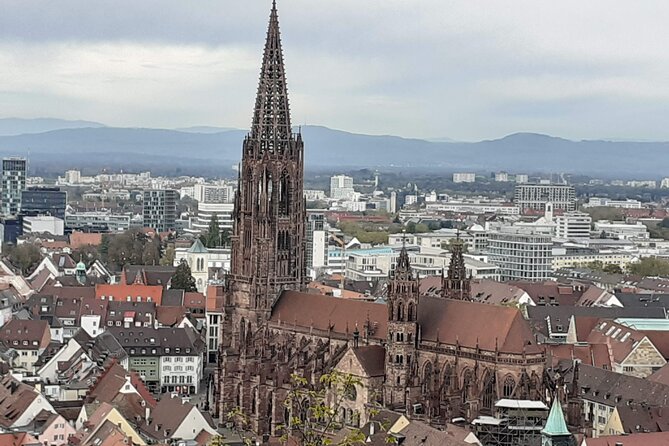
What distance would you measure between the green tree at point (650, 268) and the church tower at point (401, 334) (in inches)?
4229

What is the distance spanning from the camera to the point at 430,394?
78938 millimetres

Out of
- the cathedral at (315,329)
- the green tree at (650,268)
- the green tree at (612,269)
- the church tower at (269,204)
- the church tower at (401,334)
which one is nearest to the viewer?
the cathedral at (315,329)

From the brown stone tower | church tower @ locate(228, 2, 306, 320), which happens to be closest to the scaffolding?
the brown stone tower

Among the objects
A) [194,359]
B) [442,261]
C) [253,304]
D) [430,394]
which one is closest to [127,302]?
[194,359]

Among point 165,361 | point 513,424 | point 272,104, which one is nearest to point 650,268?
point 165,361

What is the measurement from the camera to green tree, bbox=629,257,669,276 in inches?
7165

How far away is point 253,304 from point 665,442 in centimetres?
4005

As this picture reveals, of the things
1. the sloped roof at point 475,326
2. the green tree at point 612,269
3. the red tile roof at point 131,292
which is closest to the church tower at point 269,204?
the sloped roof at point 475,326

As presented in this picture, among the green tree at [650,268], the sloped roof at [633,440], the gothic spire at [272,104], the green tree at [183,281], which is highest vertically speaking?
the gothic spire at [272,104]

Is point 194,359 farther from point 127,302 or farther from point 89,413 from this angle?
point 89,413

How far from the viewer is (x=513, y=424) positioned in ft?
244

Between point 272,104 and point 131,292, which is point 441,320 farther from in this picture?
point 131,292

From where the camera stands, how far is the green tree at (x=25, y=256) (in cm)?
17640

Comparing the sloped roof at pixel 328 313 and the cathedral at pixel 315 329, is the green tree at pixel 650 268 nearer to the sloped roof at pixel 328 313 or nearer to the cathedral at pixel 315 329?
the cathedral at pixel 315 329
